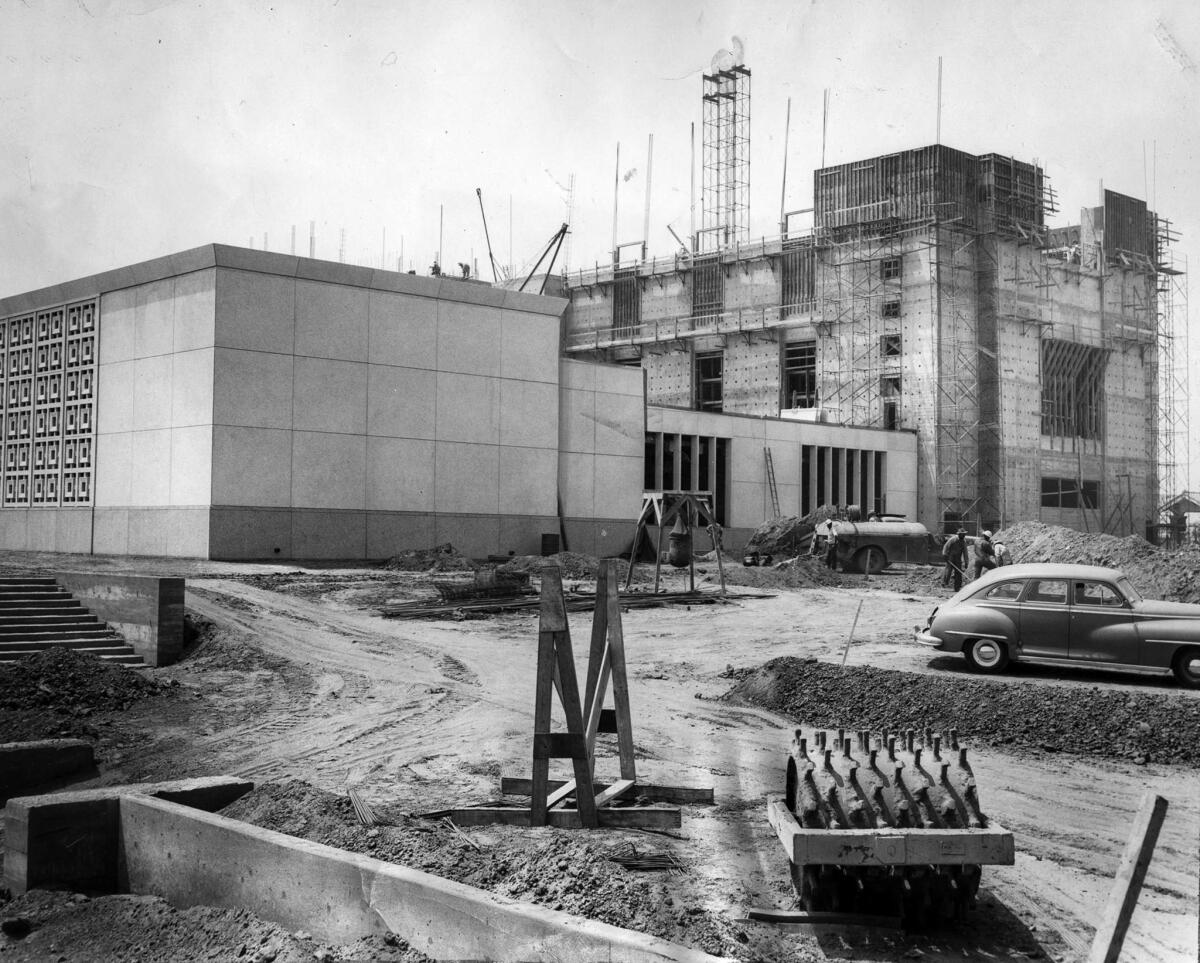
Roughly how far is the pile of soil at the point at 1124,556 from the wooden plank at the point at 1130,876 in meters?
19.9

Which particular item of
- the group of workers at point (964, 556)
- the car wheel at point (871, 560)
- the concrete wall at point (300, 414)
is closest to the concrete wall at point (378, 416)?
the concrete wall at point (300, 414)

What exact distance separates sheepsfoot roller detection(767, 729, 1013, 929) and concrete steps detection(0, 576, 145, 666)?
12.7m

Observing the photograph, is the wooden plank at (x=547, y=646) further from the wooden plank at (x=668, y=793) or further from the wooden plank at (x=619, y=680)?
the wooden plank at (x=668, y=793)

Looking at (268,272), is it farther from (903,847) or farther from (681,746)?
(903,847)

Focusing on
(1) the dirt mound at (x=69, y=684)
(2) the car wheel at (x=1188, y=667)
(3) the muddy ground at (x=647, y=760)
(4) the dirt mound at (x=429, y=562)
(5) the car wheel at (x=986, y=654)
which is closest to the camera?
(3) the muddy ground at (x=647, y=760)

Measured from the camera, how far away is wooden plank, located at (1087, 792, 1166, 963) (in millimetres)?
3961

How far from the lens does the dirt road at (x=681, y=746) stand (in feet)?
21.3

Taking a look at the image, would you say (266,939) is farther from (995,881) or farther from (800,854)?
(995,881)

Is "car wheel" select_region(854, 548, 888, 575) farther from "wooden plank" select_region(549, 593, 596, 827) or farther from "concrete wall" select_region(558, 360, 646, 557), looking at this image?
"wooden plank" select_region(549, 593, 596, 827)

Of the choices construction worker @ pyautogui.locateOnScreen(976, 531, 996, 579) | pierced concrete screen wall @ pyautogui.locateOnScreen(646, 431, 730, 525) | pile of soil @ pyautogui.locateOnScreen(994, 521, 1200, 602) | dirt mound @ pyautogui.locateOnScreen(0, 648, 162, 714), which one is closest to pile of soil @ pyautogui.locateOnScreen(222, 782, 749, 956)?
dirt mound @ pyautogui.locateOnScreen(0, 648, 162, 714)

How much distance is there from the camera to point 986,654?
50.6 feet

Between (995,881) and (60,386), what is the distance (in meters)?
37.2

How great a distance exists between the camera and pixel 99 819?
8.22 m

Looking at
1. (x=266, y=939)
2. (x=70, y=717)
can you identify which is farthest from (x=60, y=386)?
(x=266, y=939)
